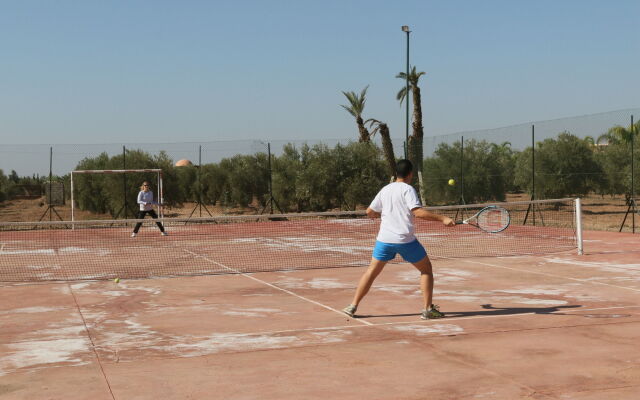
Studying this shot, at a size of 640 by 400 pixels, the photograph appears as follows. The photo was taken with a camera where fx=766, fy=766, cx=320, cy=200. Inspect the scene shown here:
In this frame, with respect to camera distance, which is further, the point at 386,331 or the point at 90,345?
the point at 386,331

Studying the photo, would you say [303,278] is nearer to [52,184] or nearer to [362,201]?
[52,184]

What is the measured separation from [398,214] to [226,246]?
10.6 meters

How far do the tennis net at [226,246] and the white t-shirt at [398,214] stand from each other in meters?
4.01

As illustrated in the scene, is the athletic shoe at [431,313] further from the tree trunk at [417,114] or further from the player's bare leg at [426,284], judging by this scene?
the tree trunk at [417,114]

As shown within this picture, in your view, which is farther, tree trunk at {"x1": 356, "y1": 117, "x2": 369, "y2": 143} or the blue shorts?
tree trunk at {"x1": 356, "y1": 117, "x2": 369, "y2": 143}

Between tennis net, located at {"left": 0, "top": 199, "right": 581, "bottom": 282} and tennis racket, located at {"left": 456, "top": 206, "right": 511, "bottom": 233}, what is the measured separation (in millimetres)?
783

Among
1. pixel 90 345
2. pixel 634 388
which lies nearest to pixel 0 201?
pixel 90 345

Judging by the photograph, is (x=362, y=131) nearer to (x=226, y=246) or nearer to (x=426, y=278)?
(x=226, y=246)

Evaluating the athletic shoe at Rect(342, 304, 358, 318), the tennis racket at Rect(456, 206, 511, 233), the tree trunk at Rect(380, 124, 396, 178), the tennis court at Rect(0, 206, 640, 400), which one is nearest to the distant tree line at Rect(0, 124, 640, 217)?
the tree trunk at Rect(380, 124, 396, 178)

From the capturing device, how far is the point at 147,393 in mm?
5195

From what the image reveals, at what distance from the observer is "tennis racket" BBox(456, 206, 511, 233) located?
11.8m

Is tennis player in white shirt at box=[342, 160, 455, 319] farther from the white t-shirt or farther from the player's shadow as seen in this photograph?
the player's shadow

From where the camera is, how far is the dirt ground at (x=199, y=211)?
2783 centimetres

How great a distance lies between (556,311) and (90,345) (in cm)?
481
